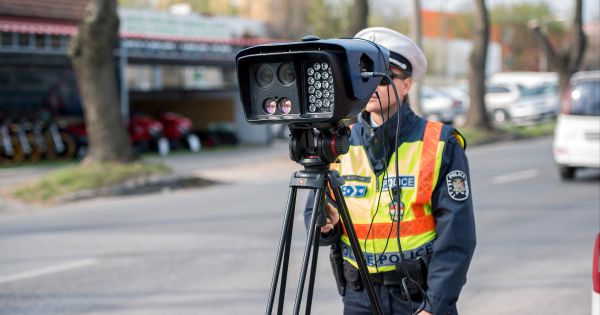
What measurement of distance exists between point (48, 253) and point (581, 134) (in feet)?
27.7

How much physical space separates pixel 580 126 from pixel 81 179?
791cm

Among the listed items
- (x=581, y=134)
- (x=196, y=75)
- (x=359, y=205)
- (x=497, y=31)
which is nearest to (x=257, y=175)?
(x=581, y=134)

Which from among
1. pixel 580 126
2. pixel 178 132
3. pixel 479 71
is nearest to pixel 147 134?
pixel 178 132

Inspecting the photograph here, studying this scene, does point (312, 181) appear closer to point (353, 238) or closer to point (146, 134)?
point (353, 238)

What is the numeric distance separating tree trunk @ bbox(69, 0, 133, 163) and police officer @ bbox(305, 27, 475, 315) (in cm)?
1169

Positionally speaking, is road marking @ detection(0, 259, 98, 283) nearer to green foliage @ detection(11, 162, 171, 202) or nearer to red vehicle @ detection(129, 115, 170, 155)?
green foliage @ detection(11, 162, 171, 202)

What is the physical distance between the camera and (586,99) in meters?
12.8

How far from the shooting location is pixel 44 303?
622cm

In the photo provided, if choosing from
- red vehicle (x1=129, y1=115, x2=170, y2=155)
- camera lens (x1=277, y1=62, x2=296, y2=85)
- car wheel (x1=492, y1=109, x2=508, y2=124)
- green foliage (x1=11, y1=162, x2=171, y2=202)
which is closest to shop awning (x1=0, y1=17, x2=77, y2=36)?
red vehicle (x1=129, y1=115, x2=170, y2=155)

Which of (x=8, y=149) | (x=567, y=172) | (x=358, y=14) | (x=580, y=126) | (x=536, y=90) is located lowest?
(x=536, y=90)

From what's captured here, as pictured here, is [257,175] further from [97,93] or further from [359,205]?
[359,205]

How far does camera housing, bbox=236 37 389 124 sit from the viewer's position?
2.41 meters

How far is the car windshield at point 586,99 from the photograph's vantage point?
500 inches

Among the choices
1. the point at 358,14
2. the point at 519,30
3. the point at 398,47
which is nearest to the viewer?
the point at 398,47
